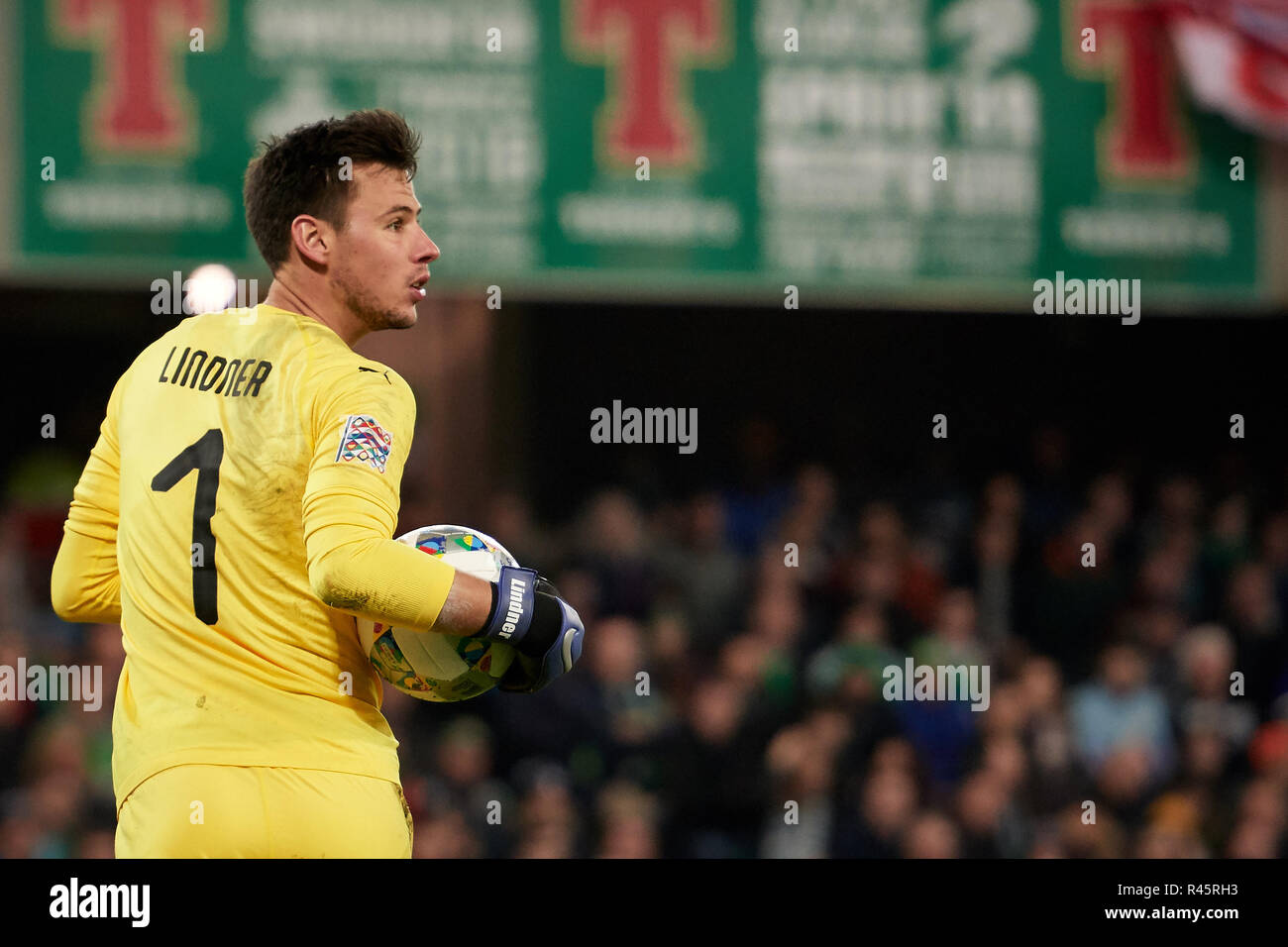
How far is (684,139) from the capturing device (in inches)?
337

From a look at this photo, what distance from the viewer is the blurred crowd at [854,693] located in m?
7.30

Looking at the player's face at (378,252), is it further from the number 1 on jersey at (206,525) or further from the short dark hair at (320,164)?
the number 1 on jersey at (206,525)

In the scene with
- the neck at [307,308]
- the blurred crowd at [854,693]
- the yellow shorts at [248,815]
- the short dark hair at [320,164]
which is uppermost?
the short dark hair at [320,164]

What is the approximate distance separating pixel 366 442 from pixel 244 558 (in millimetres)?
325

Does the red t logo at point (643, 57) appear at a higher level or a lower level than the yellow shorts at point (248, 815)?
higher

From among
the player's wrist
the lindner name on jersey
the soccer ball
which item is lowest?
the soccer ball

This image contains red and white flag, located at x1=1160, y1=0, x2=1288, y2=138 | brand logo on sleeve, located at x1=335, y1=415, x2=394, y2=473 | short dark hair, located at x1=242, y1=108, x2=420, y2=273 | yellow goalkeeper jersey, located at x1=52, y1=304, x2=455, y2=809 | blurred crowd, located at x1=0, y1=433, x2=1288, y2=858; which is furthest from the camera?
red and white flag, located at x1=1160, y1=0, x2=1288, y2=138

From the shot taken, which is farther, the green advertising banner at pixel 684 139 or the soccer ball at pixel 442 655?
the green advertising banner at pixel 684 139

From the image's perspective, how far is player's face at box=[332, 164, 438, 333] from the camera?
3.09 m

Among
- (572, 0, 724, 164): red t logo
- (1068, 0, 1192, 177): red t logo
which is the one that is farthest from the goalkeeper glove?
(1068, 0, 1192, 177): red t logo

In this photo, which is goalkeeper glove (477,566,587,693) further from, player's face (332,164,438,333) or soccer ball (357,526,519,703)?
player's face (332,164,438,333)

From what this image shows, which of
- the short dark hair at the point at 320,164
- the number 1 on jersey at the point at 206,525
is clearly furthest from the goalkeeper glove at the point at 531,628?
the short dark hair at the point at 320,164

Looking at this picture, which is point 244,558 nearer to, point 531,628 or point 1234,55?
point 531,628
